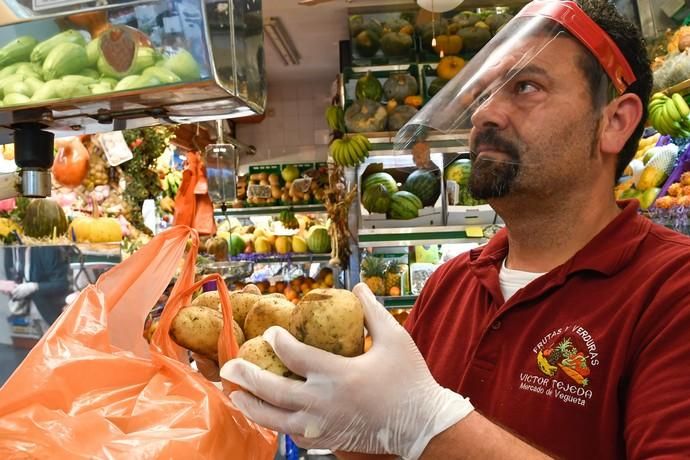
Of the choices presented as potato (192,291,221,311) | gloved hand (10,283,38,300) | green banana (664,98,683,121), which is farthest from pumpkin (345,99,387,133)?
potato (192,291,221,311)

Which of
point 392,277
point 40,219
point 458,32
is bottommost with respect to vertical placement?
point 392,277

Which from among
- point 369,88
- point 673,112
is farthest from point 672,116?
point 369,88

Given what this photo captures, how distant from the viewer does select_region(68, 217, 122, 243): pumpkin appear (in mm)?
3436

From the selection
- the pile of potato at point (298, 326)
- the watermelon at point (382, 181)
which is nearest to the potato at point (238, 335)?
the pile of potato at point (298, 326)

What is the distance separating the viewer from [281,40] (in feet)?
21.2

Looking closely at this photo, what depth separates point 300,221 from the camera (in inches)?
260

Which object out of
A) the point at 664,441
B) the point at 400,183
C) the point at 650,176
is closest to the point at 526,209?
the point at 664,441

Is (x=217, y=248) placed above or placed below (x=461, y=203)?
below

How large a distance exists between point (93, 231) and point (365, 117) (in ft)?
7.43

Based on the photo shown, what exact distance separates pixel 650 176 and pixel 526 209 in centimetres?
225

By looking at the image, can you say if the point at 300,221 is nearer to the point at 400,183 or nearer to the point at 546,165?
the point at 400,183

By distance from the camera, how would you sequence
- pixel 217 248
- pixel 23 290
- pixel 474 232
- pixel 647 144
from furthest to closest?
pixel 217 248, pixel 474 232, pixel 647 144, pixel 23 290

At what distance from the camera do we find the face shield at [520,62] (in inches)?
47.6

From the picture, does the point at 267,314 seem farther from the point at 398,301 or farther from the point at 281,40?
the point at 281,40
